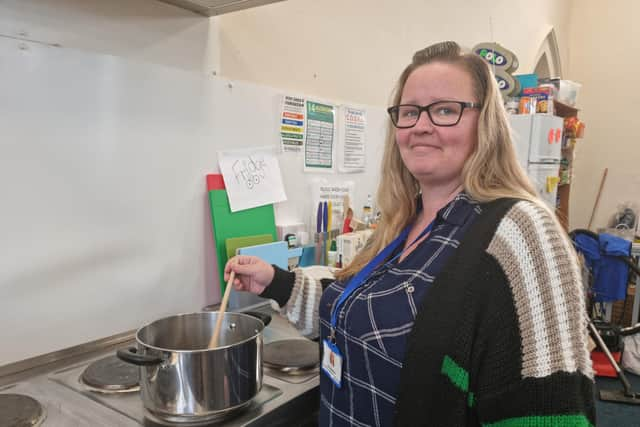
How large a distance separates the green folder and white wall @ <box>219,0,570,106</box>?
419 mm

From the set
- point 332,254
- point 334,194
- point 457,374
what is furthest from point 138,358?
point 334,194

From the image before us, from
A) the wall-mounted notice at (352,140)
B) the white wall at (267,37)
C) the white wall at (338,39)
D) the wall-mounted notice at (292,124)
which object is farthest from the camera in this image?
the wall-mounted notice at (352,140)

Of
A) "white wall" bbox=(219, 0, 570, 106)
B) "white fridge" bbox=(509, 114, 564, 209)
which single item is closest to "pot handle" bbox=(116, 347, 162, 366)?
"white wall" bbox=(219, 0, 570, 106)

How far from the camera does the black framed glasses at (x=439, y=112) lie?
2.92ft

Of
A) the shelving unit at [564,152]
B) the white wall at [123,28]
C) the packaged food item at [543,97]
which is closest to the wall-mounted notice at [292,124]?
the white wall at [123,28]

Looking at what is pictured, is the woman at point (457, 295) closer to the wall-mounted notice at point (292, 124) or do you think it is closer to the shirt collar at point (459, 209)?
the shirt collar at point (459, 209)

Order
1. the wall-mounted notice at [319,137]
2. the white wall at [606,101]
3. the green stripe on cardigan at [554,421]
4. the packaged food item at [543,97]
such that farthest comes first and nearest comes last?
the white wall at [606,101] → the packaged food item at [543,97] → the wall-mounted notice at [319,137] → the green stripe on cardigan at [554,421]

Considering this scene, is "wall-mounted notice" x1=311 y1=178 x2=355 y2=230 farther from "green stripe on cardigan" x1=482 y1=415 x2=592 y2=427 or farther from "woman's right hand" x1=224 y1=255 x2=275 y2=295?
"green stripe on cardigan" x1=482 y1=415 x2=592 y2=427

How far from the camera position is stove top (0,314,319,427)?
88 centimetres

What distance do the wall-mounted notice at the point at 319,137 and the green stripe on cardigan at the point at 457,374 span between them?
1168mm

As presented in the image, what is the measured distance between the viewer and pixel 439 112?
0.91 m

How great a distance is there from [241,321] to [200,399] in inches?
9.5

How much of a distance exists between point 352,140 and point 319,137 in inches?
9.2

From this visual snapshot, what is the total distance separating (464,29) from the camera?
9.46ft
